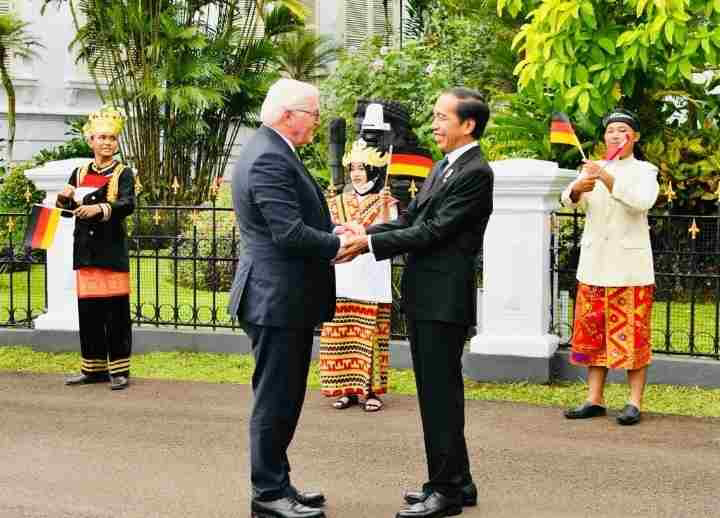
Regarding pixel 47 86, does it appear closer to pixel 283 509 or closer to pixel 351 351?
pixel 351 351

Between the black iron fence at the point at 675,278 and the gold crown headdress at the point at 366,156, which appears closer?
the gold crown headdress at the point at 366,156

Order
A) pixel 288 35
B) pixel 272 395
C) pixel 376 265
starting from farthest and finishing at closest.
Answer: pixel 288 35 → pixel 376 265 → pixel 272 395

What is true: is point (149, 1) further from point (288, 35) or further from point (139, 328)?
point (139, 328)

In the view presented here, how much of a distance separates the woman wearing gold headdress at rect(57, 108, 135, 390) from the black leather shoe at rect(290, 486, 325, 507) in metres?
3.03

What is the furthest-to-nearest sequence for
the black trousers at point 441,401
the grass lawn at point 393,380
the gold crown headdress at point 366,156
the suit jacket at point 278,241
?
the grass lawn at point 393,380
the gold crown headdress at point 366,156
the black trousers at point 441,401
the suit jacket at point 278,241

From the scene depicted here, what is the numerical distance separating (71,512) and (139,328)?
167 inches

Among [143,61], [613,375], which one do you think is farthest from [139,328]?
[143,61]

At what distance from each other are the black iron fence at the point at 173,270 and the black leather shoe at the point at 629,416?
2092 mm

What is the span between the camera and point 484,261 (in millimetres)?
7988

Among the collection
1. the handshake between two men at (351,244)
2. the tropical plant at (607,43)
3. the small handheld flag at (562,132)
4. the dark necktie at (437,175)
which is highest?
the tropical plant at (607,43)

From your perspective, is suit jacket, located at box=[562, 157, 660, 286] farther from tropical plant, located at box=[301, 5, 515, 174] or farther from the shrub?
tropical plant, located at box=[301, 5, 515, 174]

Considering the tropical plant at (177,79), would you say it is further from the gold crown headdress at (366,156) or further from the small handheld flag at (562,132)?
the small handheld flag at (562,132)

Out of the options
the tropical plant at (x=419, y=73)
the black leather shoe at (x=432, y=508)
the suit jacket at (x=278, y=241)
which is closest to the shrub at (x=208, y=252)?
the tropical plant at (x=419, y=73)

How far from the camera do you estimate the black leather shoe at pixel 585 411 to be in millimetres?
6898
